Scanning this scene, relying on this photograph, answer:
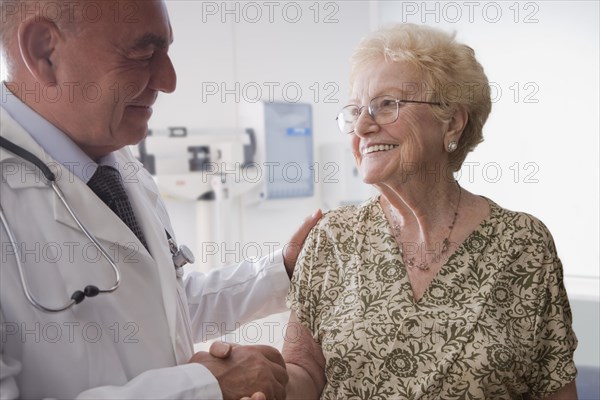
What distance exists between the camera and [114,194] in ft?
4.40

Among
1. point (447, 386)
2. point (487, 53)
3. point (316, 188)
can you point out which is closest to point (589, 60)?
point (487, 53)

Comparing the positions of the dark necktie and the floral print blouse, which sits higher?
the dark necktie

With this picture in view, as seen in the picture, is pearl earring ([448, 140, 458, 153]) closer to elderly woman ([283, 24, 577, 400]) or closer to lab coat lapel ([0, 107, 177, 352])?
elderly woman ([283, 24, 577, 400])

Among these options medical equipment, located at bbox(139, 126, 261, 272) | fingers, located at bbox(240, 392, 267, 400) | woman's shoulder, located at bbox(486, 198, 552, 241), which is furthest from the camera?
medical equipment, located at bbox(139, 126, 261, 272)

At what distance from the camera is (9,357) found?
1005 millimetres

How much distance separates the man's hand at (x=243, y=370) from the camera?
45.2 inches

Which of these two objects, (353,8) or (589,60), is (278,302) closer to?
(589,60)

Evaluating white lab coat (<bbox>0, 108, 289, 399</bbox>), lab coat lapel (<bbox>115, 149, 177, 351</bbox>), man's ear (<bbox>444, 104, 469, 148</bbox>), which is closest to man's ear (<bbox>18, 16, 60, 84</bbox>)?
white lab coat (<bbox>0, 108, 289, 399</bbox>)

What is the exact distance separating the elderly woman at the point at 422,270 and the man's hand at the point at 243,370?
0.54 feet

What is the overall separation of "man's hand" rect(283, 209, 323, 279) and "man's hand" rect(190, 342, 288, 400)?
0.39 meters

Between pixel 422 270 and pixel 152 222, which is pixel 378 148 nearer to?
pixel 422 270

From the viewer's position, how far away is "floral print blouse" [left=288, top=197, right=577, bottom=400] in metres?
1.27

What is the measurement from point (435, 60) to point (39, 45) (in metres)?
0.81

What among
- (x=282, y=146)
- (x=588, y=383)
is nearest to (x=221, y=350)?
(x=588, y=383)
